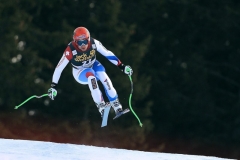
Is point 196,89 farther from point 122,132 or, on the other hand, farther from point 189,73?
point 122,132

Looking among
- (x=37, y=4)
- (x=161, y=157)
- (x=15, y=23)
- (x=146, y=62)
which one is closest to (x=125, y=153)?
(x=161, y=157)

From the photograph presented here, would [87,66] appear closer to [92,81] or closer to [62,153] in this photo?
[92,81]

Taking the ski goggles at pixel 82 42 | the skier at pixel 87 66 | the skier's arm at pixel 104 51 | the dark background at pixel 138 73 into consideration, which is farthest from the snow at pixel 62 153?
the dark background at pixel 138 73

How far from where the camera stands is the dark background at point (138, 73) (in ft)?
78.7

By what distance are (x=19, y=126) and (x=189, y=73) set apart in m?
7.05

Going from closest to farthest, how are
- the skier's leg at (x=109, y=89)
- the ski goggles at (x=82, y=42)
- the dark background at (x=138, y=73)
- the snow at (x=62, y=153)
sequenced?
1. the snow at (x=62, y=153)
2. the ski goggles at (x=82, y=42)
3. the skier's leg at (x=109, y=89)
4. the dark background at (x=138, y=73)

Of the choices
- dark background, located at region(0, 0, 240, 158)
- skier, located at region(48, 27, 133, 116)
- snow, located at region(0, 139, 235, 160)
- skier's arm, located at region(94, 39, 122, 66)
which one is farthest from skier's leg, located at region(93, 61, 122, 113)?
dark background, located at region(0, 0, 240, 158)

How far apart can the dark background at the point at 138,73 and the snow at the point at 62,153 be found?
1189 cm

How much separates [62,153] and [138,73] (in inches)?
643

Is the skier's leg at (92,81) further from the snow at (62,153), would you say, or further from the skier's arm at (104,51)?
the snow at (62,153)

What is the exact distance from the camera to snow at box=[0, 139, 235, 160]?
10.4 meters

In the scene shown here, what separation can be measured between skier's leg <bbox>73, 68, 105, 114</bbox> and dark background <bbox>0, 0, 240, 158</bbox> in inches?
485

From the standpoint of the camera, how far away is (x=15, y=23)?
23297 millimetres

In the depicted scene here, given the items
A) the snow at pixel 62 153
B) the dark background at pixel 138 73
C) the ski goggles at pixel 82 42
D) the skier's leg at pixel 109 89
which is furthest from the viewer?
the dark background at pixel 138 73
